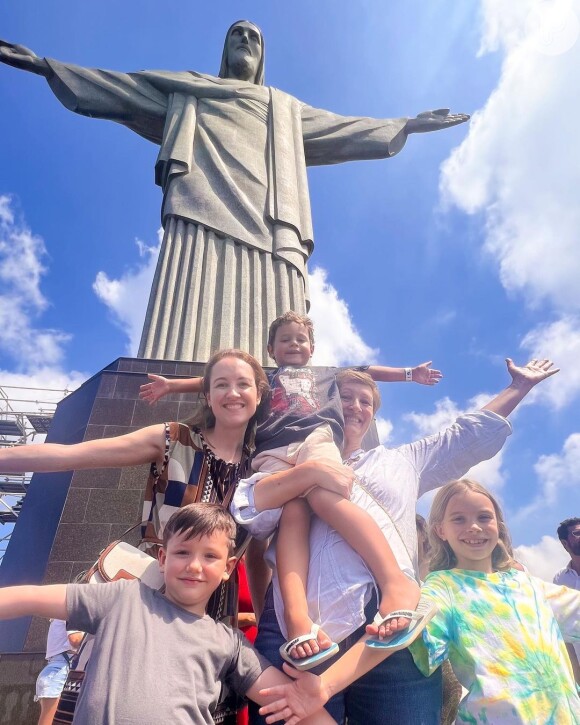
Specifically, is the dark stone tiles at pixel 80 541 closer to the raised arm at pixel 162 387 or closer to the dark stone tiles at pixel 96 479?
the dark stone tiles at pixel 96 479

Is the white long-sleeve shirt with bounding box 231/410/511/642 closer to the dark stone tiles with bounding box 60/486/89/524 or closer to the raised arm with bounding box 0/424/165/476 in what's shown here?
the raised arm with bounding box 0/424/165/476

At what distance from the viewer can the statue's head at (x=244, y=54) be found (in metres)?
8.66

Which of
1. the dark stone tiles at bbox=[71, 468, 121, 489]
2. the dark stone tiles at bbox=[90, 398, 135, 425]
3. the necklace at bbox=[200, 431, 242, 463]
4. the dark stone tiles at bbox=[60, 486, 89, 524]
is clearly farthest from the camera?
the dark stone tiles at bbox=[90, 398, 135, 425]

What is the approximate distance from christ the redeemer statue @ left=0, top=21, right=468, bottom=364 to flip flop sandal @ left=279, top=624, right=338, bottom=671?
15.2 ft

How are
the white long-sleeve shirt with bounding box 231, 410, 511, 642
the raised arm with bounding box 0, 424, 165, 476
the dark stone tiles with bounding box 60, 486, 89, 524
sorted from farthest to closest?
the dark stone tiles with bounding box 60, 486, 89, 524 → the raised arm with bounding box 0, 424, 165, 476 → the white long-sleeve shirt with bounding box 231, 410, 511, 642

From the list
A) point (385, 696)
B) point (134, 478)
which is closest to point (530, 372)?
point (385, 696)

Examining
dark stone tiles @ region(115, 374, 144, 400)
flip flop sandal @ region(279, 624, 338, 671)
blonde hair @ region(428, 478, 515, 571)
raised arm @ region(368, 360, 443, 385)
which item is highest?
dark stone tiles @ region(115, 374, 144, 400)

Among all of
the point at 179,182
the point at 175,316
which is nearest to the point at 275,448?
the point at 175,316

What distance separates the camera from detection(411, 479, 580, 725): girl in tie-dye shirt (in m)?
1.72

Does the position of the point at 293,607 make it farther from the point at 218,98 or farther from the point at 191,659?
the point at 218,98

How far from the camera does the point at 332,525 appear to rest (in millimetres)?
1832

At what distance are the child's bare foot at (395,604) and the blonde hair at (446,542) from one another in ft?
2.17

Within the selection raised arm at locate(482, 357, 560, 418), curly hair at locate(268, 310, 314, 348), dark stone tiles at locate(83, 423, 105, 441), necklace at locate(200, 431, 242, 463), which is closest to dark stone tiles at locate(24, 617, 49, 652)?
dark stone tiles at locate(83, 423, 105, 441)

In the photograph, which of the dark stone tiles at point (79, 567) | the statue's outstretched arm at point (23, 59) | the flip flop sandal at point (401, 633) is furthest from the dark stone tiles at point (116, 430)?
the statue's outstretched arm at point (23, 59)
